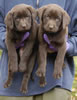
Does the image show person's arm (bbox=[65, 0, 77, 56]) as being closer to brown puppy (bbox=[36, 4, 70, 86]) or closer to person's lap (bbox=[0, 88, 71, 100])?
brown puppy (bbox=[36, 4, 70, 86])

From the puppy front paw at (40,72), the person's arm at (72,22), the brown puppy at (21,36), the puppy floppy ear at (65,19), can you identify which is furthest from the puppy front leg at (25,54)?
the person's arm at (72,22)

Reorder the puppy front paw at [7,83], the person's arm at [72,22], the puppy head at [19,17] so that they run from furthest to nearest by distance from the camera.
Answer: the person's arm at [72,22] < the puppy front paw at [7,83] < the puppy head at [19,17]

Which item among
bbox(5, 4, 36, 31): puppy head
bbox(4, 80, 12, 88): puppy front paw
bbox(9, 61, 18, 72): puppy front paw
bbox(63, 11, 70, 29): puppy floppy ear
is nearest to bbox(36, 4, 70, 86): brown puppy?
bbox(63, 11, 70, 29): puppy floppy ear

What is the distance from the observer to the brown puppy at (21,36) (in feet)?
15.4

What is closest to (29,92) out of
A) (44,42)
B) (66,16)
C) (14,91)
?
(14,91)

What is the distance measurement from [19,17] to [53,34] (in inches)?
15.0

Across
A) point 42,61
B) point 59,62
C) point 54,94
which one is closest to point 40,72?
point 42,61

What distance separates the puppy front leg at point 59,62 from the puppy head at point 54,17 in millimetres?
210

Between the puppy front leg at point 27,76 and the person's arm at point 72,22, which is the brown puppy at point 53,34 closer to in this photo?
the puppy front leg at point 27,76

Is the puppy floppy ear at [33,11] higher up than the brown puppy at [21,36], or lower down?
higher up

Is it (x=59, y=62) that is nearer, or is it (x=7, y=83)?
(x=59, y=62)

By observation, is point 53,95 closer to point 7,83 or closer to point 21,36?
point 7,83

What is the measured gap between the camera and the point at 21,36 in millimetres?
4797

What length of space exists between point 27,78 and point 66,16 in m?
0.73
